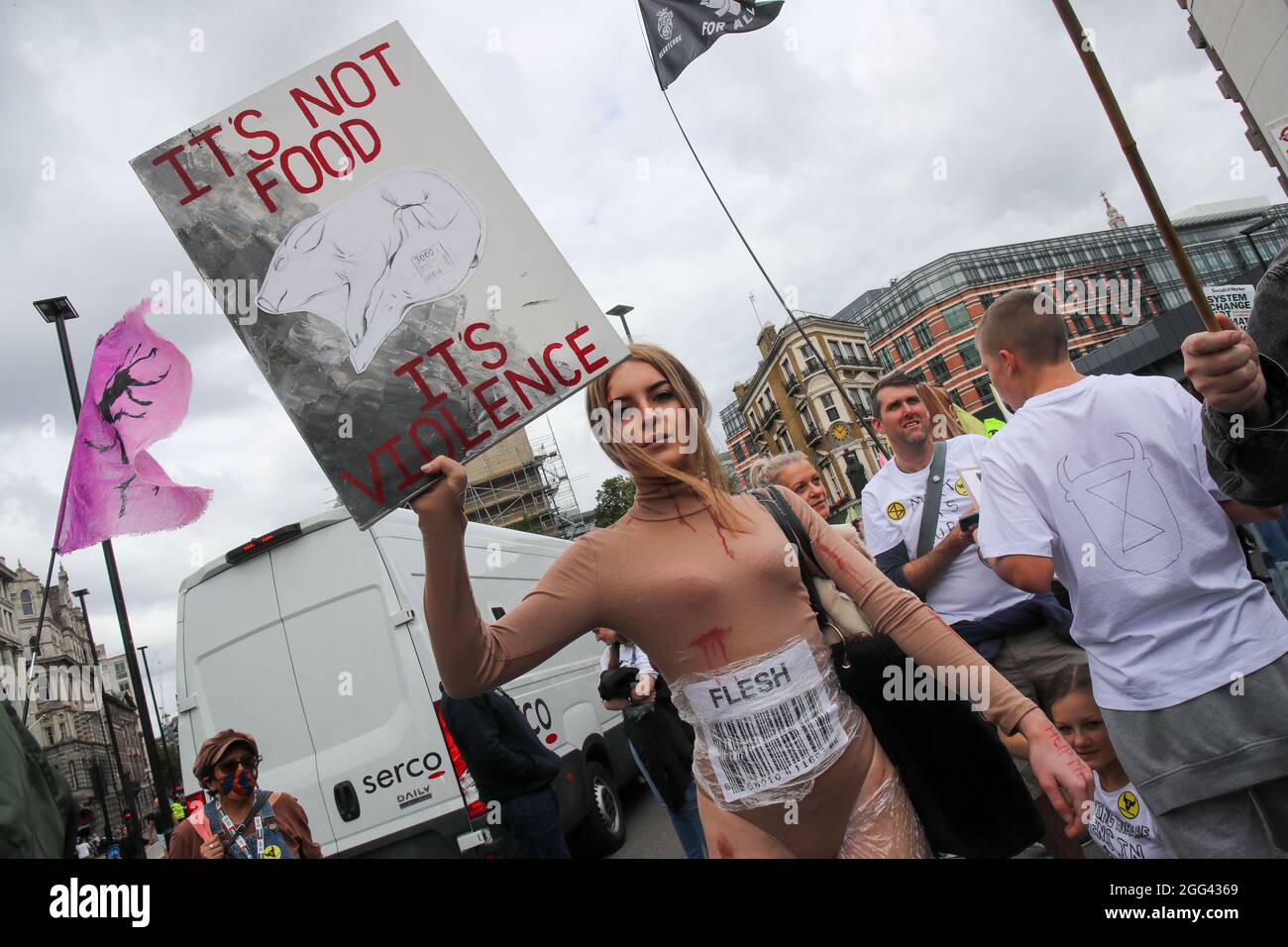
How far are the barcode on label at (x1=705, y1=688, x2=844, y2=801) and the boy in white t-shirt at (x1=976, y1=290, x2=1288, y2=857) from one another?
777 mm

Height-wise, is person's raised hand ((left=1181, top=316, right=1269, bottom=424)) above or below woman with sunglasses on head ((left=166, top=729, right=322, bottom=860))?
below

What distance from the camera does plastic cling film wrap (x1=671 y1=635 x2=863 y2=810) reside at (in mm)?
1692

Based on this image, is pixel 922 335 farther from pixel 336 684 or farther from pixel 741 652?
pixel 741 652

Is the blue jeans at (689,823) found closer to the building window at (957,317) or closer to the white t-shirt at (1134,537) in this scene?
the white t-shirt at (1134,537)

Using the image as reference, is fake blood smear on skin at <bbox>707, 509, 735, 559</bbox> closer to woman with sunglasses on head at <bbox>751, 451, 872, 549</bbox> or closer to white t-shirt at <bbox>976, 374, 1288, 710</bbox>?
white t-shirt at <bbox>976, 374, 1288, 710</bbox>

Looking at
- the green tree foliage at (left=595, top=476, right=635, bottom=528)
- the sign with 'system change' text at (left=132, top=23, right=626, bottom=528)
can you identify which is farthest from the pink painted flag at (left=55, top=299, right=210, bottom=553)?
the green tree foliage at (left=595, top=476, right=635, bottom=528)

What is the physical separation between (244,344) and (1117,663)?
2.23m

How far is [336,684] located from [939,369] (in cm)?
6745

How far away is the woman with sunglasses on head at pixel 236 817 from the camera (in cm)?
369

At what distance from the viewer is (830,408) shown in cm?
6281

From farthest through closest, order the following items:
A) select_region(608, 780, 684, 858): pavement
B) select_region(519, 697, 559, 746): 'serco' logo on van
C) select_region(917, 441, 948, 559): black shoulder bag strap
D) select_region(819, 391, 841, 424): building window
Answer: select_region(819, 391, 841, 424): building window < select_region(608, 780, 684, 858): pavement < select_region(519, 697, 559, 746): 'serco' logo on van < select_region(917, 441, 948, 559): black shoulder bag strap

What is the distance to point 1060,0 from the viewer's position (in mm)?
1460

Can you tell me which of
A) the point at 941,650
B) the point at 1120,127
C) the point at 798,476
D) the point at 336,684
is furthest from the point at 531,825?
the point at 1120,127
